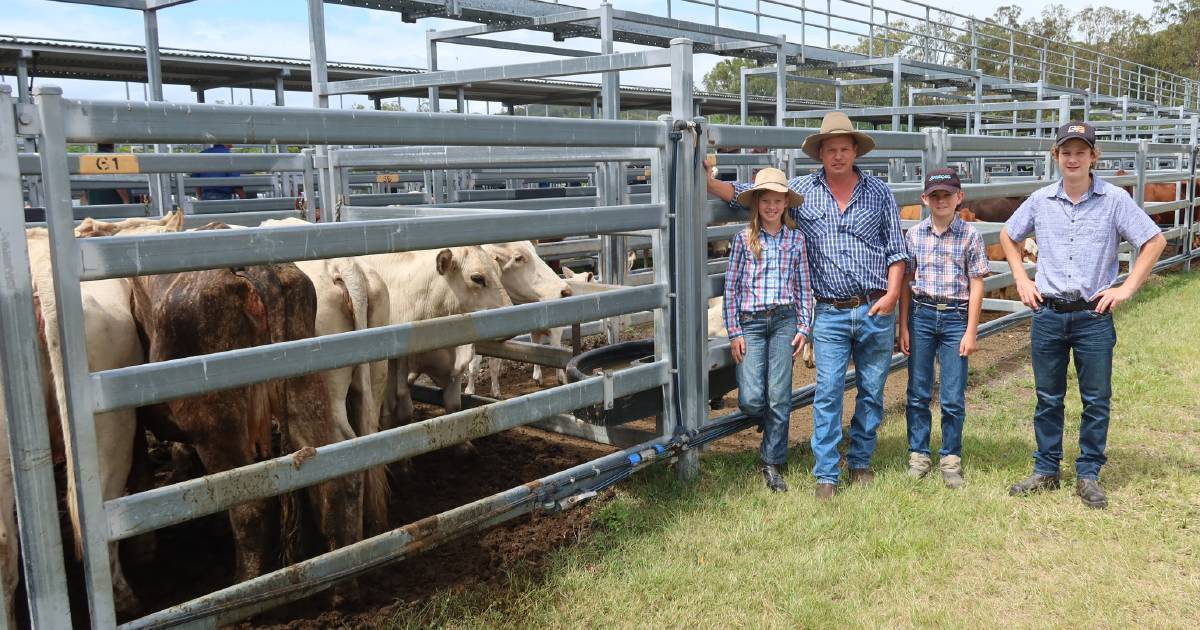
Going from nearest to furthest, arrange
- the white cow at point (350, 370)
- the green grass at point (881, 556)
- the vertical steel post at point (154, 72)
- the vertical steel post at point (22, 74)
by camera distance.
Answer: the green grass at point (881, 556)
the white cow at point (350, 370)
the vertical steel post at point (154, 72)
the vertical steel post at point (22, 74)

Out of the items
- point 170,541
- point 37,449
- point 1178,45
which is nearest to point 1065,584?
point 37,449

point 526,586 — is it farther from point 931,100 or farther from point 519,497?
point 931,100

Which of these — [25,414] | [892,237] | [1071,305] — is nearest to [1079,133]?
[1071,305]

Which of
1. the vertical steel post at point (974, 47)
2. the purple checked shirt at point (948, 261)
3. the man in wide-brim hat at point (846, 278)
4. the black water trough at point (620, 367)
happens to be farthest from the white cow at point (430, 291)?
the vertical steel post at point (974, 47)

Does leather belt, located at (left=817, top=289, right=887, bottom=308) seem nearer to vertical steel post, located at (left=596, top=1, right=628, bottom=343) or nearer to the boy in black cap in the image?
the boy in black cap

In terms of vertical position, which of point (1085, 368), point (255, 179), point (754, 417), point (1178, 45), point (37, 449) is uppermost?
point (1178, 45)

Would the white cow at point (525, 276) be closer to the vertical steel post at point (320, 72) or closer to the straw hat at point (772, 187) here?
the vertical steel post at point (320, 72)

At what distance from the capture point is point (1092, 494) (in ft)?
14.5

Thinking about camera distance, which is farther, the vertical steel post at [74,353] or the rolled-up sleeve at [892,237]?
the rolled-up sleeve at [892,237]

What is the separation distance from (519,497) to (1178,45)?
64.9 m

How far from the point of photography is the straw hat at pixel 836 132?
15.2ft

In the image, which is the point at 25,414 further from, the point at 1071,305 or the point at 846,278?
the point at 1071,305

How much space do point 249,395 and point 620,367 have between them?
263 cm

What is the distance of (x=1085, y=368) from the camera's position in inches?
178
